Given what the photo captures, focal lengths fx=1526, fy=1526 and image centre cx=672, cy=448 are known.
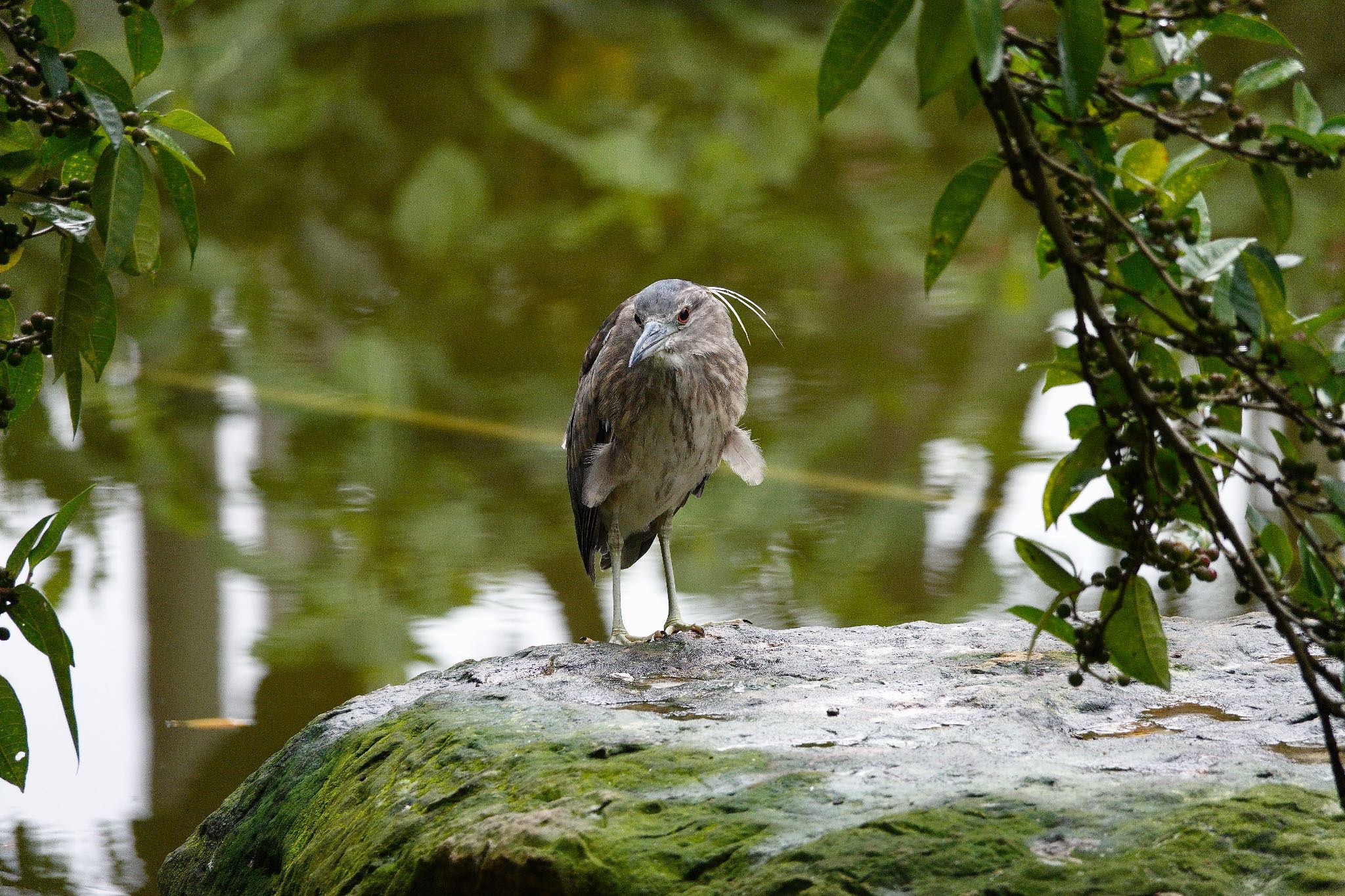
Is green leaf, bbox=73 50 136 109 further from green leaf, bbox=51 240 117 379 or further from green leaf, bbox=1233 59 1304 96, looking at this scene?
green leaf, bbox=1233 59 1304 96

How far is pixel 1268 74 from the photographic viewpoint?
1602mm

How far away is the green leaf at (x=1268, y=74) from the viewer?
156cm

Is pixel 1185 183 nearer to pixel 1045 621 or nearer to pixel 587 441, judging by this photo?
pixel 1045 621

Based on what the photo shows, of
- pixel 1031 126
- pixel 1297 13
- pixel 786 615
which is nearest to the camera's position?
pixel 1031 126

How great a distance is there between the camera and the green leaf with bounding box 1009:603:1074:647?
171 centimetres

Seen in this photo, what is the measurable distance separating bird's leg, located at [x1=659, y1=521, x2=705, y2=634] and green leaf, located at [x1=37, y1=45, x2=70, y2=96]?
5.26 feet

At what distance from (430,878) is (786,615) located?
2057 millimetres

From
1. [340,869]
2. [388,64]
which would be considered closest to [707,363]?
[340,869]

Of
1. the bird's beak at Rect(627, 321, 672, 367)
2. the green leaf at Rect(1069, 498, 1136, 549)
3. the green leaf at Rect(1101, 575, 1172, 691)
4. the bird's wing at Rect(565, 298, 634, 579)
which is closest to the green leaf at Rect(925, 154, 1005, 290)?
the green leaf at Rect(1069, 498, 1136, 549)

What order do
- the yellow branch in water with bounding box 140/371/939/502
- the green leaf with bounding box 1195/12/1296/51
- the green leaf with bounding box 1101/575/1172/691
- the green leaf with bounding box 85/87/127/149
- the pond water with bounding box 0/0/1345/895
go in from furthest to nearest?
the yellow branch in water with bounding box 140/371/939/502 < the pond water with bounding box 0/0/1345/895 < the green leaf with bounding box 1101/575/1172/691 < the green leaf with bounding box 85/87/127/149 < the green leaf with bounding box 1195/12/1296/51

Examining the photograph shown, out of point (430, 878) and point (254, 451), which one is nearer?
point (430, 878)

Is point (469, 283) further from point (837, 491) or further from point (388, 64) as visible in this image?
point (388, 64)

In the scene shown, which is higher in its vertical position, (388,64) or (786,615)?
(388,64)

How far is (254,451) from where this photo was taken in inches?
198
